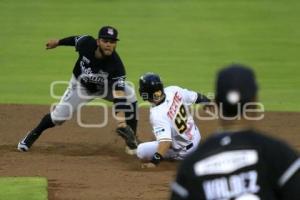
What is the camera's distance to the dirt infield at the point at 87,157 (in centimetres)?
746

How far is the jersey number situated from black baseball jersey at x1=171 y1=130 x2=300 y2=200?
514 cm

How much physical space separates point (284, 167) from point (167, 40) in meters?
15.2

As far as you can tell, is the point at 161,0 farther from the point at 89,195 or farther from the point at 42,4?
the point at 89,195

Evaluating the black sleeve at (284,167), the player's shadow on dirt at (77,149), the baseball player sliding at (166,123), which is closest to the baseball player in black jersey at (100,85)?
the player's shadow on dirt at (77,149)

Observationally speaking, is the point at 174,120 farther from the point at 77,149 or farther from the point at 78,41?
the point at 77,149

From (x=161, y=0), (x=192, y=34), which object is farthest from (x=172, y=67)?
(x=161, y=0)

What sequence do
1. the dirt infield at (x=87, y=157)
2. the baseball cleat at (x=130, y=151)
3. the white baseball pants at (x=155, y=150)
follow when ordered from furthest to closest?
the baseball cleat at (x=130, y=151) → the white baseball pants at (x=155, y=150) → the dirt infield at (x=87, y=157)

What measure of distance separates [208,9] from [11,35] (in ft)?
18.6

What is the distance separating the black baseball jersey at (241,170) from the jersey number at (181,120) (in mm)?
5137

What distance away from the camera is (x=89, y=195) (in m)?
7.23

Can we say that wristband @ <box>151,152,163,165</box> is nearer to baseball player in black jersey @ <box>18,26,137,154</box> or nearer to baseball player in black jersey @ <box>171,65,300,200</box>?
baseball player in black jersey @ <box>18,26,137,154</box>

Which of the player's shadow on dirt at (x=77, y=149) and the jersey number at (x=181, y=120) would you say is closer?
the jersey number at (x=181, y=120)

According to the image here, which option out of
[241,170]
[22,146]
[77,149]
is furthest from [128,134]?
[241,170]

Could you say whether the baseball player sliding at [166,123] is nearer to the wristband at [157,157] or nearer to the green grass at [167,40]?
the wristband at [157,157]
